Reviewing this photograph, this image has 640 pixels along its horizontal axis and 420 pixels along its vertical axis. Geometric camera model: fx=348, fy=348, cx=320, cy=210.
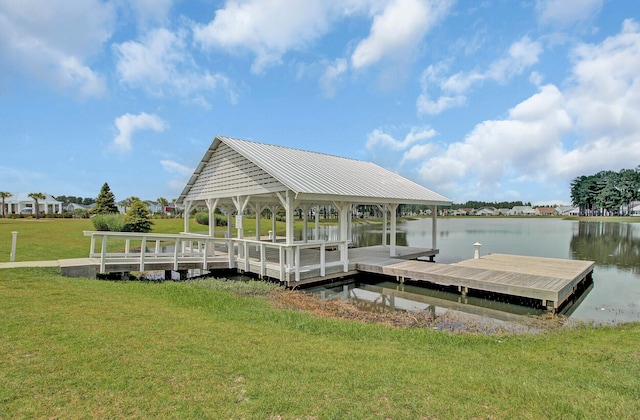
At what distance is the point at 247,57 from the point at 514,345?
1630 cm

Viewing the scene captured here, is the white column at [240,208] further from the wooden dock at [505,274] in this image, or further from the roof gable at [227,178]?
the wooden dock at [505,274]

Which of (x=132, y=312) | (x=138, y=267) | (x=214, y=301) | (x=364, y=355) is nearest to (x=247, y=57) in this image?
(x=138, y=267)

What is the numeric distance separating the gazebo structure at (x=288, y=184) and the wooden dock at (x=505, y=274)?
82.3 inches

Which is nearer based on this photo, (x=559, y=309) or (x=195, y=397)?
(x=195, y=397)

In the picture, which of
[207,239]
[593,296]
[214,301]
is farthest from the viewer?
[207,239]

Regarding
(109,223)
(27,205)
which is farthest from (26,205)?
(109,223)

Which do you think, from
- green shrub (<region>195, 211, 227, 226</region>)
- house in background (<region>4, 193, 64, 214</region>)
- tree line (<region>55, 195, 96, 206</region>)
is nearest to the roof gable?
green shrub (<region>195, 211, 227, 226</region>)

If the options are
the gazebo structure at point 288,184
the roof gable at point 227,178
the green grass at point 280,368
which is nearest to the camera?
the green grass at point 280,368

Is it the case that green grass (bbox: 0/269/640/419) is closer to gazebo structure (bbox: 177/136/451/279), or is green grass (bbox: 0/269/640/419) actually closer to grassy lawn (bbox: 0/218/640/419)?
grassy lawn (bbox: 0/218/640/419)

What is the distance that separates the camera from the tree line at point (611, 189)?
3100 inches

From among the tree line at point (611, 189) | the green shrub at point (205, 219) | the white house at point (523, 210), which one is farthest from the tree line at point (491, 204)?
the green shrub at point (205, 219)

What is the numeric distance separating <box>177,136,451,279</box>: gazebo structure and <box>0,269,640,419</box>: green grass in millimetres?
5224

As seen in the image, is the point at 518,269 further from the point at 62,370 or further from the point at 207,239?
the point at 62,370

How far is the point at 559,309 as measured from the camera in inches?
375
